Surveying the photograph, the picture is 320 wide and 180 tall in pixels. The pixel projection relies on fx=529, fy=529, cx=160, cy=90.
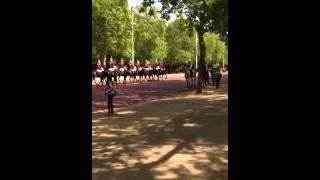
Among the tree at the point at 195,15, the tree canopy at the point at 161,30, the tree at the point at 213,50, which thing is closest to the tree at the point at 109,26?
the tree canopy at the point at 161,30

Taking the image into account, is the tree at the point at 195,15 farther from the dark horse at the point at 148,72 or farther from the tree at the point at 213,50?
the tree at the point at 213,50

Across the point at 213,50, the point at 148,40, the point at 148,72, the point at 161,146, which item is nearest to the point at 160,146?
the point at 161,146

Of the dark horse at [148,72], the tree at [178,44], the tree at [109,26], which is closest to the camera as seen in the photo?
the dark horse at [148,72]

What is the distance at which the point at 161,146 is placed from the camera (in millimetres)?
11227

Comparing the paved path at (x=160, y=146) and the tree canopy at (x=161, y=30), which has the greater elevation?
the tree canopy at (x=161, y=30)

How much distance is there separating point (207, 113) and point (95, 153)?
897cm

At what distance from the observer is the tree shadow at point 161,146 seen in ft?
28.0

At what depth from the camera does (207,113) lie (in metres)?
18.9
